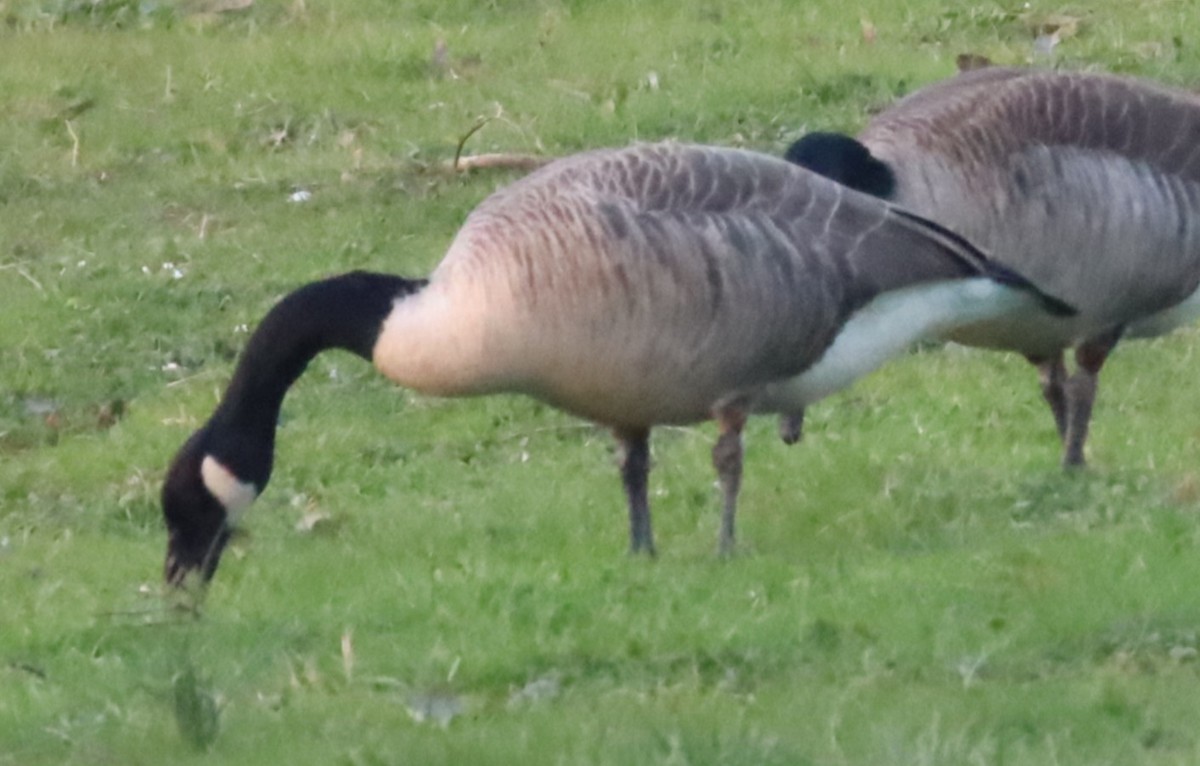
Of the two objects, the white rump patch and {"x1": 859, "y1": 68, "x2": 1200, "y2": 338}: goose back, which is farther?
{"x1": 859, "y1": 68, "x2": 1200, "y2": 338}: goose back

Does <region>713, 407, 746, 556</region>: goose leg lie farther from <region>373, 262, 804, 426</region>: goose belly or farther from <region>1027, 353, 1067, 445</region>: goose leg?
<region>1027, 353, 1067, 445</region>: goose leg

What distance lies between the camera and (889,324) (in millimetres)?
8086

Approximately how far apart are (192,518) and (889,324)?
2.44m

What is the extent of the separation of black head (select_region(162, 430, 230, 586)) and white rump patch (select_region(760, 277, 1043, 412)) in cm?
188

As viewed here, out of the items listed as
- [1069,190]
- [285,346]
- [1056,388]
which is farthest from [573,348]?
[1056,388]

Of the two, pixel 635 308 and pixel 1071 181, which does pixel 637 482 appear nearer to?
pixel 635 308

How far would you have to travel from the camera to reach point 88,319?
12289mm

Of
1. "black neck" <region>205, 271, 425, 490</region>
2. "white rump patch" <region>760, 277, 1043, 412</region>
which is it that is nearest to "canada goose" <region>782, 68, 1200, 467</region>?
"white rump patch" <region>760, 277, 1043, 412</region>

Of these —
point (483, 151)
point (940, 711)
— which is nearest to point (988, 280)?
point (940, 711)

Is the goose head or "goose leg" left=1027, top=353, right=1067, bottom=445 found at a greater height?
the goose head

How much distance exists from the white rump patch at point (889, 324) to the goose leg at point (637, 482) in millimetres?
465

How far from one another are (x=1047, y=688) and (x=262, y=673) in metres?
2.14

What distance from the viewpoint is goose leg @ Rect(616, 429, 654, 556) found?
26.7 ft

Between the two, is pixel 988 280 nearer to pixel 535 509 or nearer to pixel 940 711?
pixel 535 509
